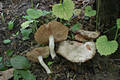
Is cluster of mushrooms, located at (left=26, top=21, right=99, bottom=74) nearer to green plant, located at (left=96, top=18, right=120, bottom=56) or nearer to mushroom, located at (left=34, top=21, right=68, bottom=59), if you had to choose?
mushroom, located at (left=34, top=21, right=68, bottom=59)

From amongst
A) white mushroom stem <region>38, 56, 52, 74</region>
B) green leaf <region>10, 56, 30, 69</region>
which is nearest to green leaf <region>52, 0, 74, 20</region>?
white mushroom stem <region>38, 56, 52, 74</region>

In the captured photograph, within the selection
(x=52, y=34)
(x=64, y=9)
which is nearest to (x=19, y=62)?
(x=52, y=34)

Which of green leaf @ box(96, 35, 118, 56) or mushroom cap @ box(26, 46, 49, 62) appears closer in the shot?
green leaf @ box(96, 35, 118, 56)

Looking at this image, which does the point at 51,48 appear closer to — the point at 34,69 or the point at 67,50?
the point at 67,50

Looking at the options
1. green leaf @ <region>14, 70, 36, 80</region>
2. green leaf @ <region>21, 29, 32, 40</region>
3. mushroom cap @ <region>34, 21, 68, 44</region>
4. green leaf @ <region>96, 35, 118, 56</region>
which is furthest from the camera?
green leaf @ <region>21, 29, 32, 40</region>

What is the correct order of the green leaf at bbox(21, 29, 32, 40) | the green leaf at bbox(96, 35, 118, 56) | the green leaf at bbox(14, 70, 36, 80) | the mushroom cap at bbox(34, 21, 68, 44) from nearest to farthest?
1. the green leaf at bbox(96, 35, 118, 56)
2. the green leaf at bbox(14, 70, 36, 80)
3. the mushroom cap at bbox(34, 21, 68, 44)
4. the green leaf at bbox(21, 29, 32, 40)

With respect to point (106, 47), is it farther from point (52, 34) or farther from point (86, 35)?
point (52, 34)

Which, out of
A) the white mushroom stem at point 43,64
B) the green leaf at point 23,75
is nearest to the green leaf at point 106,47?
the white mushroom stem at point 43,64
